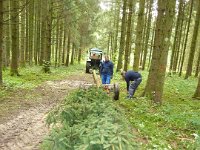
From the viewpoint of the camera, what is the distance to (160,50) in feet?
35.7

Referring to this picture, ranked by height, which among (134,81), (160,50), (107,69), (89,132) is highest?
(160,50)

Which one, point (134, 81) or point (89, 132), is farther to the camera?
point (134, 81)

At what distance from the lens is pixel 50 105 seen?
1020 cm

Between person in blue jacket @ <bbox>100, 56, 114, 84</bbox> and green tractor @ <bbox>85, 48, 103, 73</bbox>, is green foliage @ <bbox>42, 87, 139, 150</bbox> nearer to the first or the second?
person in blue jacket @ <bbox>100, 56, 114, 84</bbox>

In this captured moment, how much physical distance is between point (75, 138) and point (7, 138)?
348cm

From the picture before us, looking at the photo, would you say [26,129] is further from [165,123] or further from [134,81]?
[134,81]

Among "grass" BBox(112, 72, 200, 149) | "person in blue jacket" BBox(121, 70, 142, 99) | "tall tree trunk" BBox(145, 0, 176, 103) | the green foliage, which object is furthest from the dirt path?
"tall tree trunk" BBox(145, 0, 176, 103)

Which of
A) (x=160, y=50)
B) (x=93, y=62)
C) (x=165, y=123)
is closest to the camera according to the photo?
(x=165, y=123)

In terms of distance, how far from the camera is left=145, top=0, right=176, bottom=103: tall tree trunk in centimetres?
1044

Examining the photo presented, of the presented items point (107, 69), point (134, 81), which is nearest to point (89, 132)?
point (134, 81)

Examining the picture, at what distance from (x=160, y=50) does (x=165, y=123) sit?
11.8 ft

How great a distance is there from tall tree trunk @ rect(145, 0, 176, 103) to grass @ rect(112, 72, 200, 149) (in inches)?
20.9

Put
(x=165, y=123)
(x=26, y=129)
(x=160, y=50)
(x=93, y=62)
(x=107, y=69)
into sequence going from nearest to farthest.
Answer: (x=26, y=129) < (x=165, y=123) < (x=160, y=50) < (x=107, y=69) < (x=93, y=62)

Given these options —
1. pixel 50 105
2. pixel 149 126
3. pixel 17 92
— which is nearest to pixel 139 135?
pixel 149 126
